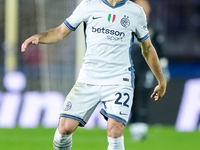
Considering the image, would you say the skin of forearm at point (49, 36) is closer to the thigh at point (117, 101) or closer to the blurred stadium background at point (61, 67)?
the thigh at point (117, 101)

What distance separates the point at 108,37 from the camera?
538cm

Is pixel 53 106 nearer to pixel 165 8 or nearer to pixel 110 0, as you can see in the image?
pixel 165 8

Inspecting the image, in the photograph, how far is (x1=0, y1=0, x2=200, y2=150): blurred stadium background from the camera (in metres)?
11.2

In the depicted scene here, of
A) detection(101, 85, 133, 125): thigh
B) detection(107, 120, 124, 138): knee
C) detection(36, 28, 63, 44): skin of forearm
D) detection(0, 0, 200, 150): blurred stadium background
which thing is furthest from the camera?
detection(0, 0, 200, 150): blurred stadium background

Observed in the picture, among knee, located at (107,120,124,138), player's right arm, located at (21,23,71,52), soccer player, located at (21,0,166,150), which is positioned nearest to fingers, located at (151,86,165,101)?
soccer player, located at (21,0,166,150)

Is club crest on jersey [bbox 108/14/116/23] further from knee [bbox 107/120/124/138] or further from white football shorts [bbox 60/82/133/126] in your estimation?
knee [bbox 107/120/124/138]

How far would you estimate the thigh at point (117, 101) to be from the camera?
209 inches

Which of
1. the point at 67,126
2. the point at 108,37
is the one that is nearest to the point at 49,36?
the point at 108,37

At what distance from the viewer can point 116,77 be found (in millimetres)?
5422

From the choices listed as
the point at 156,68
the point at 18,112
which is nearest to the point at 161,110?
the point at 18,112

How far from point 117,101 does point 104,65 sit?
→ 0.36 metres

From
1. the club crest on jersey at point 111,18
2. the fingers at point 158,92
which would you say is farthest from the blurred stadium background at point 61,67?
the club crest on jersey at point 111,18

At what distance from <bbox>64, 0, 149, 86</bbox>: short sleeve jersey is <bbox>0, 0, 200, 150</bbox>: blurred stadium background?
432cm

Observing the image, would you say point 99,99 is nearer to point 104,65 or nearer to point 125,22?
point 104,65
